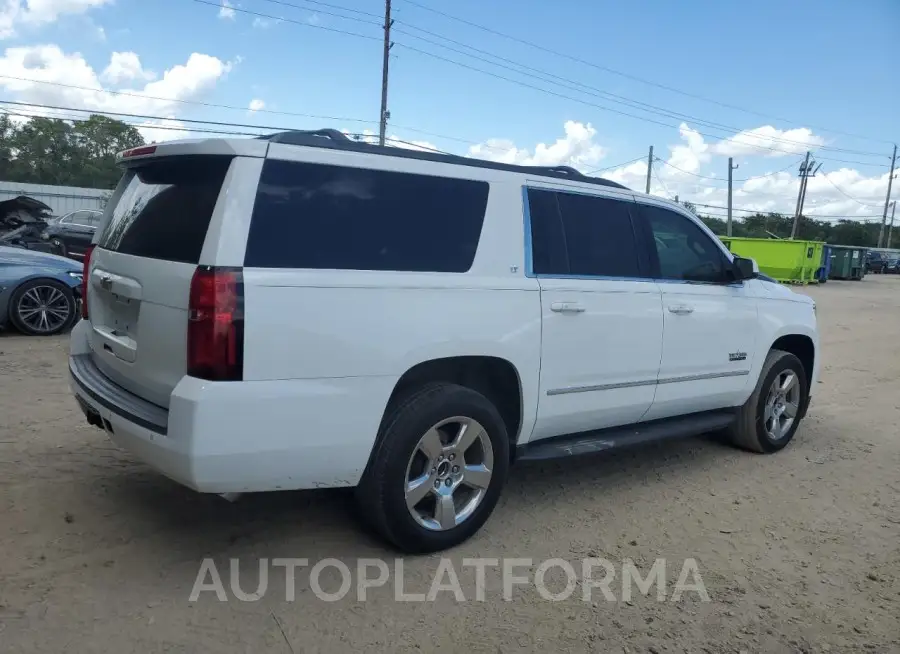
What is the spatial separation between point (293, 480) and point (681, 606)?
5.97 ft

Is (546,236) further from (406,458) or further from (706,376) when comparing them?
(706,376)

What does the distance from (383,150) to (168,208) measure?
102 centimetres

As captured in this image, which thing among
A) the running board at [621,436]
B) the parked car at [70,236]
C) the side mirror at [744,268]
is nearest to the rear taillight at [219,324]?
the running board at [621,436]

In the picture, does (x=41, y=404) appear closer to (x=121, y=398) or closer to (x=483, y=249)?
(x=121, y=398)

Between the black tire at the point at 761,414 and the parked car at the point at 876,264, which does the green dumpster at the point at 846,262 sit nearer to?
the parked car at the point at 876,264

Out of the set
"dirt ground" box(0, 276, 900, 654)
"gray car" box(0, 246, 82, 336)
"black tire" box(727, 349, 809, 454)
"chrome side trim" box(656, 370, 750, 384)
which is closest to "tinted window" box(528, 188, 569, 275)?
"chrome side trim" box(656, 370, 750, 384)

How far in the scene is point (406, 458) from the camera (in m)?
3.33

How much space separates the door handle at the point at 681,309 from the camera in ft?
15.0

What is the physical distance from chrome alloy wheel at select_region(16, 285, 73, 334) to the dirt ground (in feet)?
11.7

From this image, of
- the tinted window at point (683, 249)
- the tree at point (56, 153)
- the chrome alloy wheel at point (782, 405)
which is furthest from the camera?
the tree at point (56, 153)

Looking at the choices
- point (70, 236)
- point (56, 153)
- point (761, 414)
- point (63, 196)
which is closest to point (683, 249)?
point (761, 414)

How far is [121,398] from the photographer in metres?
3.32

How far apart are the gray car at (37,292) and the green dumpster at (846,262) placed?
37673 millimetres

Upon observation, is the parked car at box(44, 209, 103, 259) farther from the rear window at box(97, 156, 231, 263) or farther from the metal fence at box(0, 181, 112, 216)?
the metal fence at box(0, 181, 112, 216)
